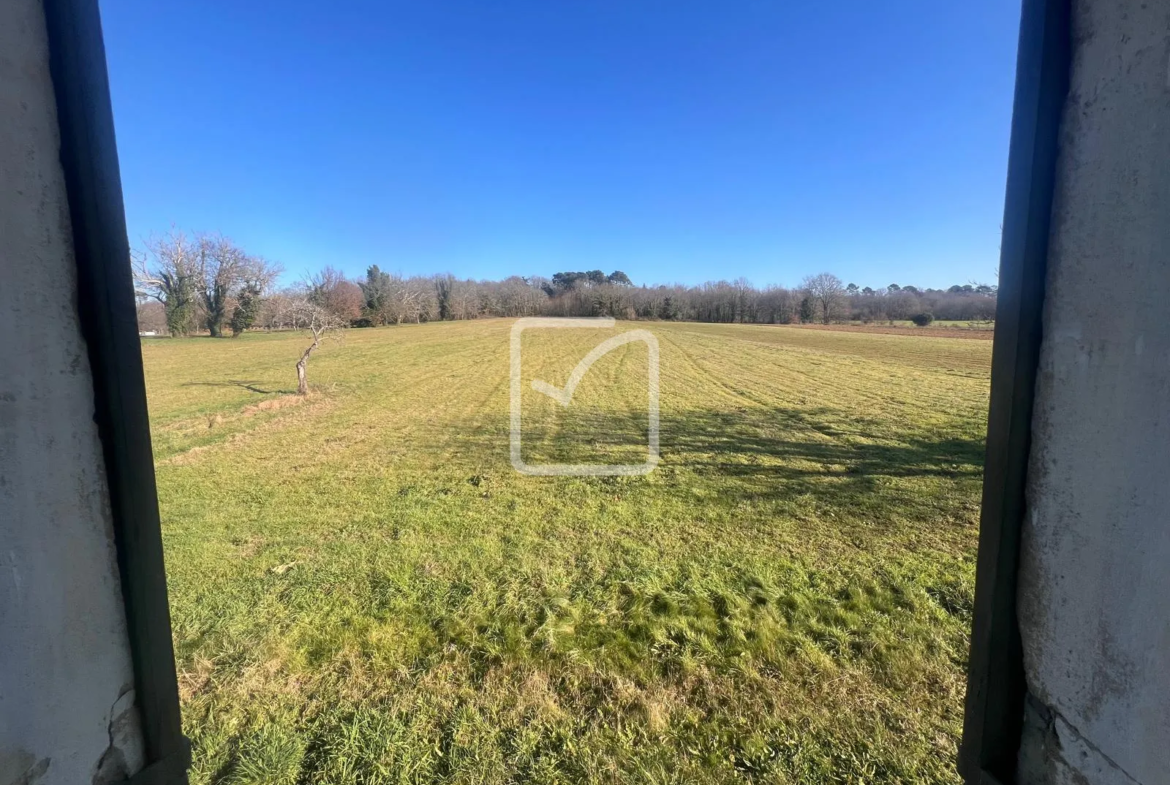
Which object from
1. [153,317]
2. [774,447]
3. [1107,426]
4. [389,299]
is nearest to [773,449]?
[774,447]

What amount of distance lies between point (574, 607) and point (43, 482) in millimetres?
3148

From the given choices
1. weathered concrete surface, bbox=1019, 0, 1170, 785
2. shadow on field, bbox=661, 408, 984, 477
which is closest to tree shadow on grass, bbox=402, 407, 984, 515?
shadow on field, bbox=661, 408, 984, 477

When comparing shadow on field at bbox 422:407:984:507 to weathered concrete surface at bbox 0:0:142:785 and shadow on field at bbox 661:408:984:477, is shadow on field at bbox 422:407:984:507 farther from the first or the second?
weathered concrete surface at bbox 0:0:142:785

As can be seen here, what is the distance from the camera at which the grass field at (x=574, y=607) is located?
2.39 meters

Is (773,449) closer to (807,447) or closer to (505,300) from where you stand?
(807,447)

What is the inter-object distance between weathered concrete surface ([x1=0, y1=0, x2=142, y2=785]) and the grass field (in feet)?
5.03

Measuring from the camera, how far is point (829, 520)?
202 inches

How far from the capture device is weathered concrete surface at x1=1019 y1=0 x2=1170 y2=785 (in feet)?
3.00

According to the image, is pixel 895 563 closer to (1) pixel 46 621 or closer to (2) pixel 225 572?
(1) pixel 46 621

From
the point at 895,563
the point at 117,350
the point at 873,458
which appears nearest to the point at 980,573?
the point at 117,350

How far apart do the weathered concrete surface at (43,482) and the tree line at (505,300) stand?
39347 millimetres

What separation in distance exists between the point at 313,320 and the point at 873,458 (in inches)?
545

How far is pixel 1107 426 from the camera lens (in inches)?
38.7

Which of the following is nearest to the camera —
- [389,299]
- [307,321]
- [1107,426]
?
[1107,426]
